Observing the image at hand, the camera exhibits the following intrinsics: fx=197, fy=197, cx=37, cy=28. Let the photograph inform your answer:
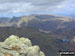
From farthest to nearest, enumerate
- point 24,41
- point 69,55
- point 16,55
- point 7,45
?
point 24,41 < point 7,45 < point 16,55 < point 69,55

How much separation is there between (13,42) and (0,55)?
657cm

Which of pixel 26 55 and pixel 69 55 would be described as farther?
pixel 26 55

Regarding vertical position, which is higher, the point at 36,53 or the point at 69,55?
the point at 69,55

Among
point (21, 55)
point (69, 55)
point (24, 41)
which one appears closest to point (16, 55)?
point (21, 55)

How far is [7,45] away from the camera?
55469 millimetres

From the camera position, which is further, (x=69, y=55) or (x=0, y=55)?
(x=0, y=55)

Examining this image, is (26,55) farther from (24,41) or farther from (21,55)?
(24,41)

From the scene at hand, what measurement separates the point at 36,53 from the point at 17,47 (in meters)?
5.45

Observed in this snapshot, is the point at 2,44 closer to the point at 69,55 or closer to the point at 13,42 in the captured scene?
the point at 13,42

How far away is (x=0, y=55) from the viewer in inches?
2016

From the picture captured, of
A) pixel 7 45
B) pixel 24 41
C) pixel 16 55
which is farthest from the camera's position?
pixel 24 41

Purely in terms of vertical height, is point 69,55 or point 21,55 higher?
point 69,55

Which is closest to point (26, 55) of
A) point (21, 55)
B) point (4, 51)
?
point (21, 55)

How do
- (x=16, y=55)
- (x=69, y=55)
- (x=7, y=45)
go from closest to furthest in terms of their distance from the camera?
(x=69, y=55), (x=16, y=55), (x=7, y=45)
